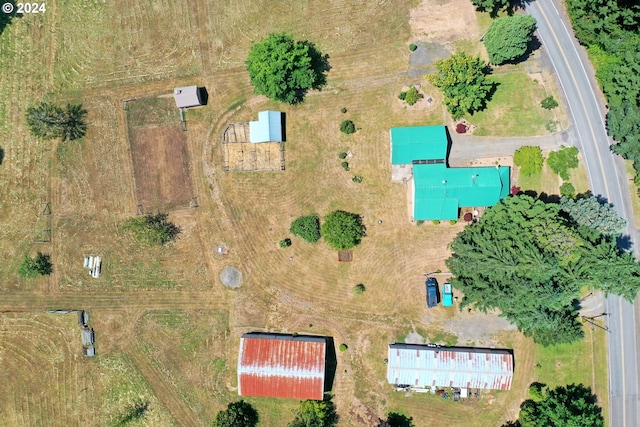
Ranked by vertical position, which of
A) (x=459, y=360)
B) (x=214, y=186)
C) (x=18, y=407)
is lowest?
(x=18, y=407)

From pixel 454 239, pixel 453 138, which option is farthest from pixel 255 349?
pixel 453 138

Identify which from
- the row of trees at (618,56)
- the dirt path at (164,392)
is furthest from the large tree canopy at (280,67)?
the dirt path at (164,392)

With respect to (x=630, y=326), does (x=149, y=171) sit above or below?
above

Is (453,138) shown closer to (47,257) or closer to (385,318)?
(385,318)

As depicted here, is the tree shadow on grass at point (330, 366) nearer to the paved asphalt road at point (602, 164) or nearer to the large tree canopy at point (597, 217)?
the large tree canopy at point (597, 217)

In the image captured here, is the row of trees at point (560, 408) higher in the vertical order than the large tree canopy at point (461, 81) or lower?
lower

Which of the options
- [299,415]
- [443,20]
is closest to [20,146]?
[299,415]
